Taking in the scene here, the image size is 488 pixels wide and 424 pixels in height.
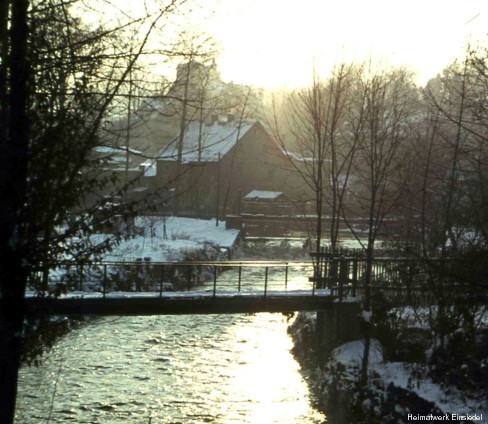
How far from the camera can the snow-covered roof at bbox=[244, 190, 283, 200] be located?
167 feet

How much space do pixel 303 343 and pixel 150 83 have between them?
1385 cm

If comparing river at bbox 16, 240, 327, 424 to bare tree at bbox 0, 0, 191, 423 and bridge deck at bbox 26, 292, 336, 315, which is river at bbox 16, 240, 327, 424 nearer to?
bridge deck at bbox 26, 292, 336, 315

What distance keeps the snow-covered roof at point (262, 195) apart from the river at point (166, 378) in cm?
2963

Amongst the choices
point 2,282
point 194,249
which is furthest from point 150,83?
point 194,249

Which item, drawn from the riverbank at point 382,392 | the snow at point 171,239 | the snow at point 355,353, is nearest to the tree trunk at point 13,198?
the riverbank at point 382,392

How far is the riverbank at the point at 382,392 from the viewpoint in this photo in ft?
36.8

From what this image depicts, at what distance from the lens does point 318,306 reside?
17.0 meters

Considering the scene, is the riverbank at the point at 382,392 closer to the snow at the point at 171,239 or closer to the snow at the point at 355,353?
the snow at the point at 355,353


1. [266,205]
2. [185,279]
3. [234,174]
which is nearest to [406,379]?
[185,279]

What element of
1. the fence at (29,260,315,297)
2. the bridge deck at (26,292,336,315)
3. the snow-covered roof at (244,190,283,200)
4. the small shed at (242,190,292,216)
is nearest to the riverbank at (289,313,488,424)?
the bridge deck at (26,292,336,315)

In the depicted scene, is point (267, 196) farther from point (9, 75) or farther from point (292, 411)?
point (9, 75)

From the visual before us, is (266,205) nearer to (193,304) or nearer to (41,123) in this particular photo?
(193,304)

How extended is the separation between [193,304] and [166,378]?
6.26ft

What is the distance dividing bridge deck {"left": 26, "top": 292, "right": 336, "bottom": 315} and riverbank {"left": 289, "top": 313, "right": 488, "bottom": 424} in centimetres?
145
